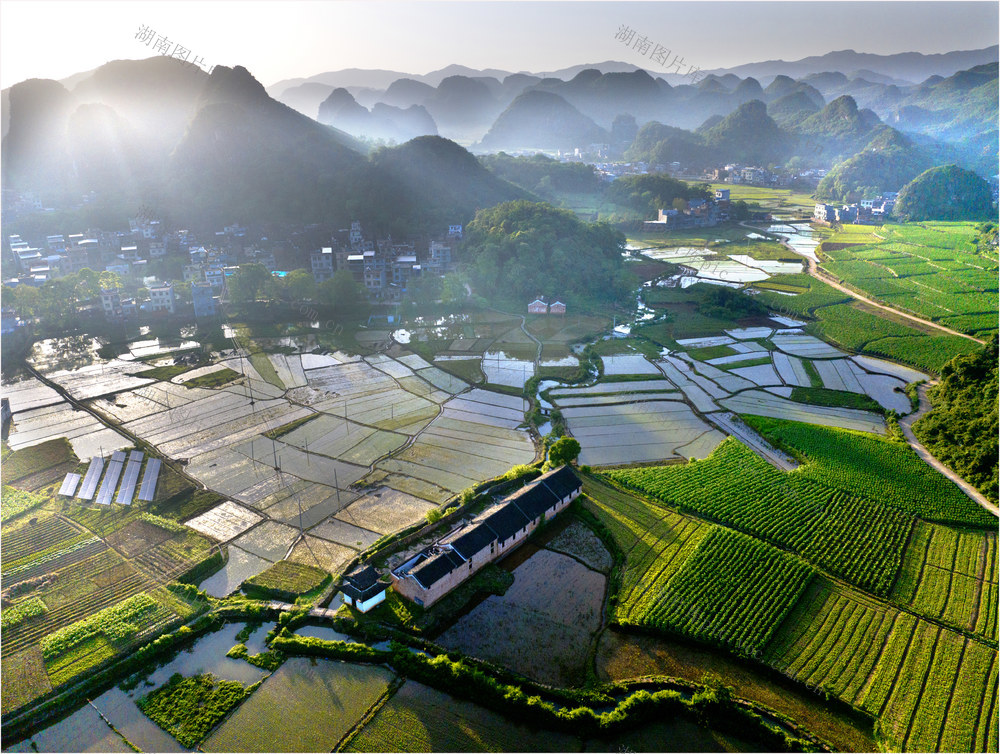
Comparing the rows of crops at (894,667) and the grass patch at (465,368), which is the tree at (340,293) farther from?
the rows of crops at (894,667)

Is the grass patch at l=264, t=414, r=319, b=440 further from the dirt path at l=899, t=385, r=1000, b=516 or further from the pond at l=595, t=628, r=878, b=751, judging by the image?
the dirt path at l=899, t=385, r=1000, b=516

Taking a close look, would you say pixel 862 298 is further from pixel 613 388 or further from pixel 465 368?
pixel 465 368

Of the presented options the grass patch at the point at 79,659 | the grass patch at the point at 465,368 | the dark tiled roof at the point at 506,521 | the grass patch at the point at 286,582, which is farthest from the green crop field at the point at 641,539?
the grass patch at the point at 79,659

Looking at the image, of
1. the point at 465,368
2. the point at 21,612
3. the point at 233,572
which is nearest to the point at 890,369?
the point at 465,368

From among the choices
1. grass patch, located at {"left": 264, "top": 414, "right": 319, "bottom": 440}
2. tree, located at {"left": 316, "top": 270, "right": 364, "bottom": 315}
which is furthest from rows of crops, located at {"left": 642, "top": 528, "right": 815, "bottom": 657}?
tree, located at {"left": 316, "top": 270, "right": 364, "bottom": 315}

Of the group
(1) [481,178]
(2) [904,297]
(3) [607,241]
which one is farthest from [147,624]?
(1) [481,178]

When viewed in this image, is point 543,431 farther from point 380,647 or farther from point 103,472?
point 103,472
